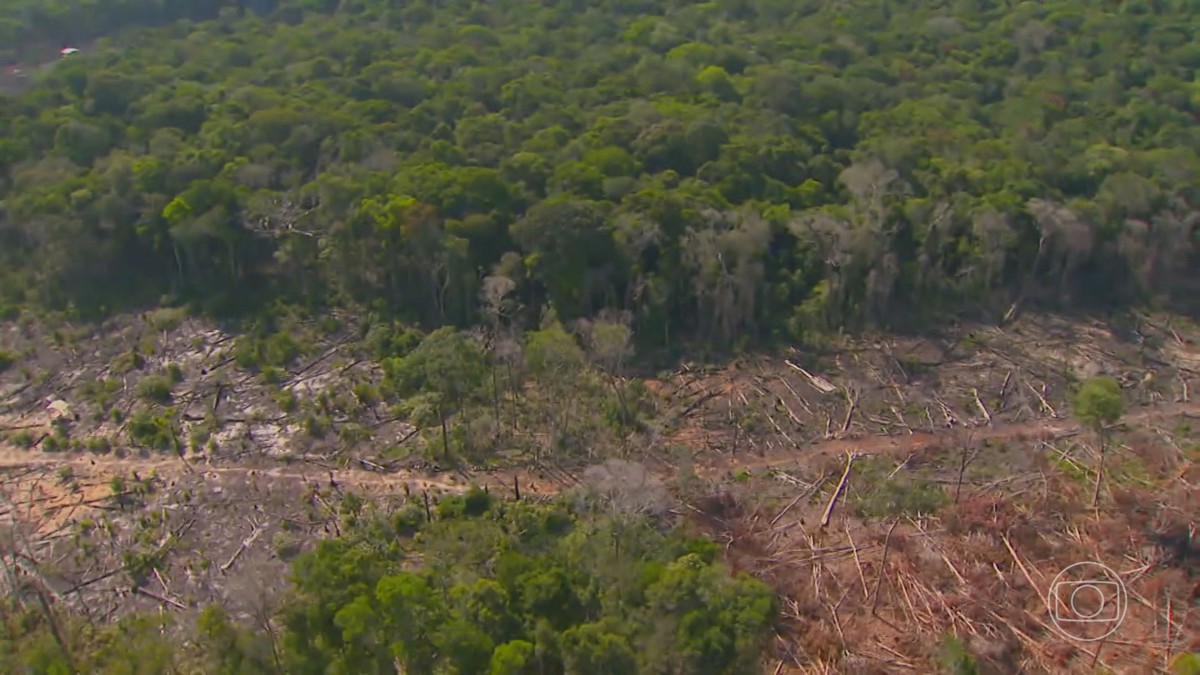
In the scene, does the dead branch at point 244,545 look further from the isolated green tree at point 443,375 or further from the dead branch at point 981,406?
the dead branch at point 981,406

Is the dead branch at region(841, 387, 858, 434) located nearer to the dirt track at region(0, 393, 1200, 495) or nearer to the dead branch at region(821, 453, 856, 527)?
the dirt track at region(0, 393, 1200, 495)

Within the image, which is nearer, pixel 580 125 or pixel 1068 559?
pixel 1068 559

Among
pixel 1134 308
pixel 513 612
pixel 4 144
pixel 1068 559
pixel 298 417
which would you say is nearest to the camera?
pixel 513 612

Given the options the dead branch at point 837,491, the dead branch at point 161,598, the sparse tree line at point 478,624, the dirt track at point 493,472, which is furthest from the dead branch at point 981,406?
the dead branch at point 161,598

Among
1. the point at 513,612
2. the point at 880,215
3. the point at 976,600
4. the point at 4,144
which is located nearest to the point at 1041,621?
the point at 976,600

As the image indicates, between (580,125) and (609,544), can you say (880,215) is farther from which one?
(609,544)

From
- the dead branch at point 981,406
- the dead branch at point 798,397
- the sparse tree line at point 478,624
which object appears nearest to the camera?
the sparse tree line at point 478,624

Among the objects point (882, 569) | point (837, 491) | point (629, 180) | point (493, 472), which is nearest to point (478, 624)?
point (493, 472)
